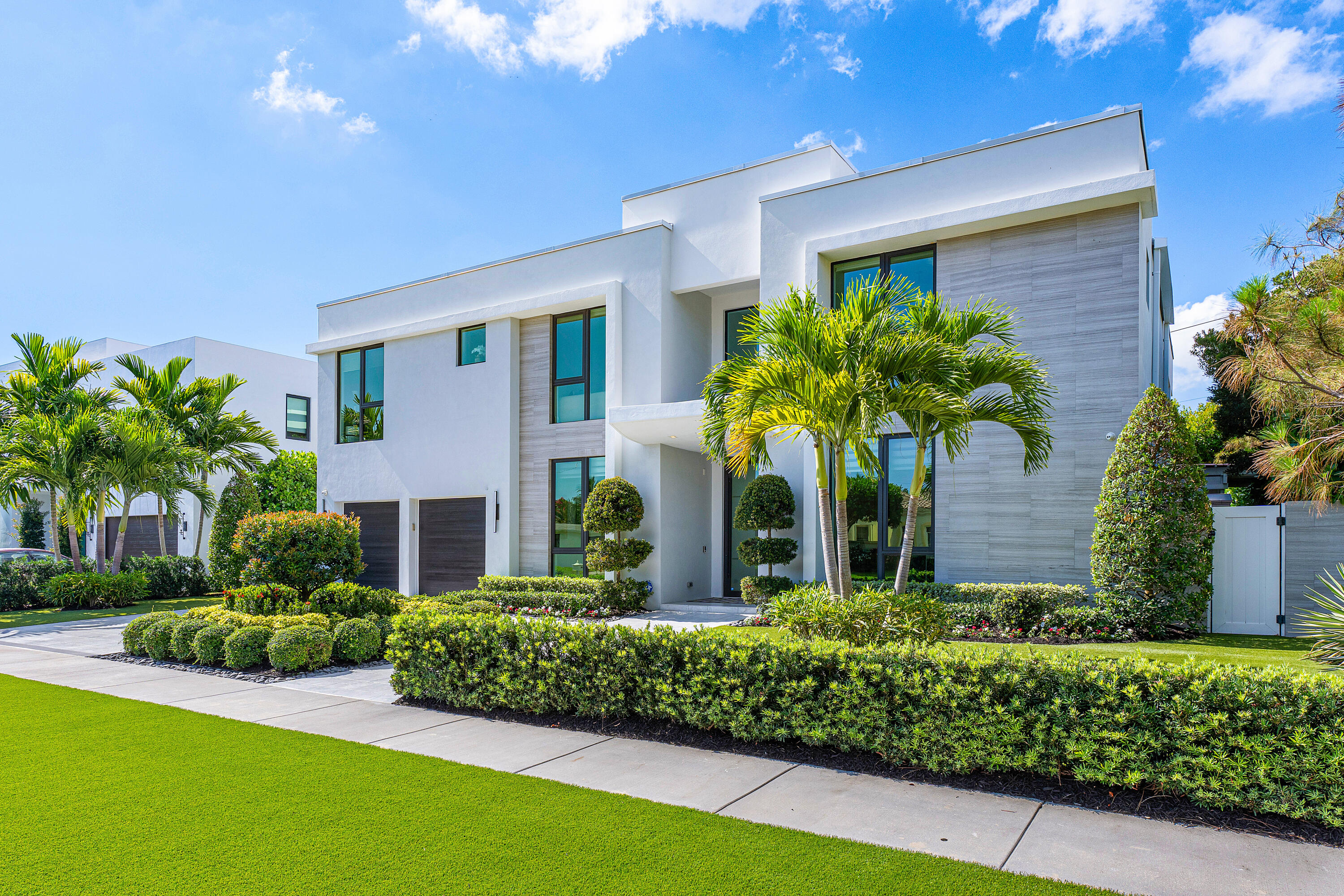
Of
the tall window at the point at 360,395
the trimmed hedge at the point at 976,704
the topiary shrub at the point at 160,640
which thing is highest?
the tall window at the point at 360,395

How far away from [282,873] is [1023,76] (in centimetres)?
1321

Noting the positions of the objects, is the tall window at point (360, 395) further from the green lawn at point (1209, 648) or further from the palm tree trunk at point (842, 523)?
the palm tree trunk at point (842, 523)

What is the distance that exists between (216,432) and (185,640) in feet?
37.6

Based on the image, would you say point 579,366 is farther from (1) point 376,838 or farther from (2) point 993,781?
(1) point 376,838

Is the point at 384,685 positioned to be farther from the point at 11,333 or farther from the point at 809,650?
the point at 11,333

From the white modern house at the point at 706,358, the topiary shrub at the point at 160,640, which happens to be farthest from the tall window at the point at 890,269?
the topiary shrub at the point at 160,640

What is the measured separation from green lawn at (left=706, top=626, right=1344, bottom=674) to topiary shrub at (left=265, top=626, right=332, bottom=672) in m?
4.80

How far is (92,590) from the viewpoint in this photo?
16078 mm

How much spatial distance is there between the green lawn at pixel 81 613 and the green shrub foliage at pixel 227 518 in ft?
3.28

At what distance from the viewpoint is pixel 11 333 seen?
18.1 meters

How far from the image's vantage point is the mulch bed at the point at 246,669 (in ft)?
28.3

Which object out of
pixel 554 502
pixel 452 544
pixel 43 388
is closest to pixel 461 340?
pixel 554 502

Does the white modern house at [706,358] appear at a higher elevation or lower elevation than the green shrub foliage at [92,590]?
higher

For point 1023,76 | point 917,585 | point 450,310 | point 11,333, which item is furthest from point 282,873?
point 11,333
